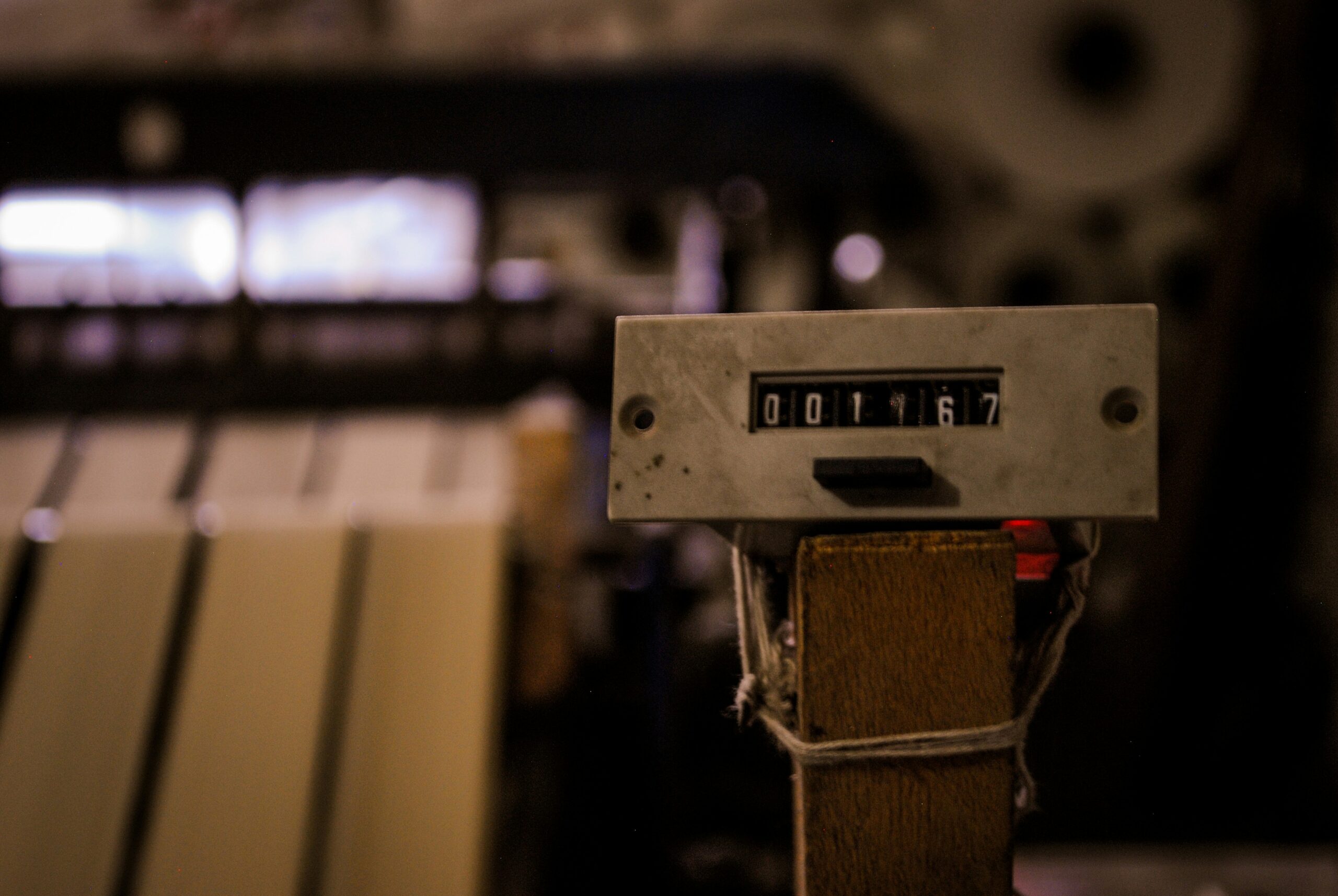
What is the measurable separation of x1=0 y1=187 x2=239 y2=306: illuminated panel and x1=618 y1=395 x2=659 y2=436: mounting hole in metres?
5.34

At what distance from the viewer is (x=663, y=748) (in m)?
2.00

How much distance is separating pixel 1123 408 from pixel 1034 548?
0.45 ft

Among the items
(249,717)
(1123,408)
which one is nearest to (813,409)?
(1123,408)

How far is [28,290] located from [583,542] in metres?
3.88

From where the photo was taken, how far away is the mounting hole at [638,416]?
0.60 m

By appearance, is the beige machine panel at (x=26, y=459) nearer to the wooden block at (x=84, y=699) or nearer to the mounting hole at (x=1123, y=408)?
the wooden block at (x=84, y=699)

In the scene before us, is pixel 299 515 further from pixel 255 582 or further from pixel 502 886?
pixel 502 886

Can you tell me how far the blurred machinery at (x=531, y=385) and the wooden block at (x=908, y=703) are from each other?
22cm

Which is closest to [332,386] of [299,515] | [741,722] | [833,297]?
[833,297]

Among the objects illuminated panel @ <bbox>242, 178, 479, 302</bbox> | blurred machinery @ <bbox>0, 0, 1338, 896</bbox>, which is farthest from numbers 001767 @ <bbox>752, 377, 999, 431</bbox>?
illuminated panel @ <bbox>242, 178, 479, 302</bbox>

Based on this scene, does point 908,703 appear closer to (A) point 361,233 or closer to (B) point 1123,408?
(B) point 1123,408

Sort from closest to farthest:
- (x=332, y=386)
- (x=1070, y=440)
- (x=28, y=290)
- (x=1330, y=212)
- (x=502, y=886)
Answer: (x=1070, y=440), (x=502, y=886), (x=1330, y=212), (x=332, y=386), (x=28, y=290)

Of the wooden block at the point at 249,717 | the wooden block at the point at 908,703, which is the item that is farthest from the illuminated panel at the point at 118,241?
the wooden block at the point at 908,703

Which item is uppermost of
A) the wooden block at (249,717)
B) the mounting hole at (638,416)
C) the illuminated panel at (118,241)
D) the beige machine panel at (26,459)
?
the illuminated panel at (118,241)
